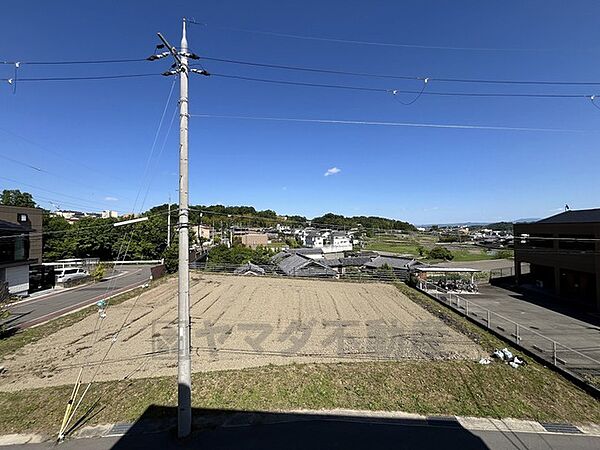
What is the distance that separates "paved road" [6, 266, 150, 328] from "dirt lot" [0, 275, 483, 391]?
217 centimetres

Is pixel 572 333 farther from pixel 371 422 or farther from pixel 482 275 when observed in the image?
pixel 482 275

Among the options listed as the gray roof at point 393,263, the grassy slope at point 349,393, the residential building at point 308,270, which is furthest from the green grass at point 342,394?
the gray roof at point 393,263

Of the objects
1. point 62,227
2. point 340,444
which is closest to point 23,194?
point 62,227

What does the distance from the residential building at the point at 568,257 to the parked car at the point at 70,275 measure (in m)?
26.0

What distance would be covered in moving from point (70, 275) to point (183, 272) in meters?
21.2

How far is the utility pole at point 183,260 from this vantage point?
4219mm

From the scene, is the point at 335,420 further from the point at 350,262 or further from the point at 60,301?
the point at 350,262

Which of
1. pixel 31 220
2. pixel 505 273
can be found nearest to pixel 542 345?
pixel 505 273

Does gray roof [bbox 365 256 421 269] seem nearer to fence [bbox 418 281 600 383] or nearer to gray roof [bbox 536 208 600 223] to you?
gray roof [bbox 536 208 600 223]

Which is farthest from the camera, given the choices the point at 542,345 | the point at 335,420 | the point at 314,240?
the point at 314,240

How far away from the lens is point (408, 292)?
1723cm

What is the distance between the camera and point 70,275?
787 inches

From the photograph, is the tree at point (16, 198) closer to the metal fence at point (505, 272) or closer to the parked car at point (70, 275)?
the parked car at point (70, 275)

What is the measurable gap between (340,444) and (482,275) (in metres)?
23.7
